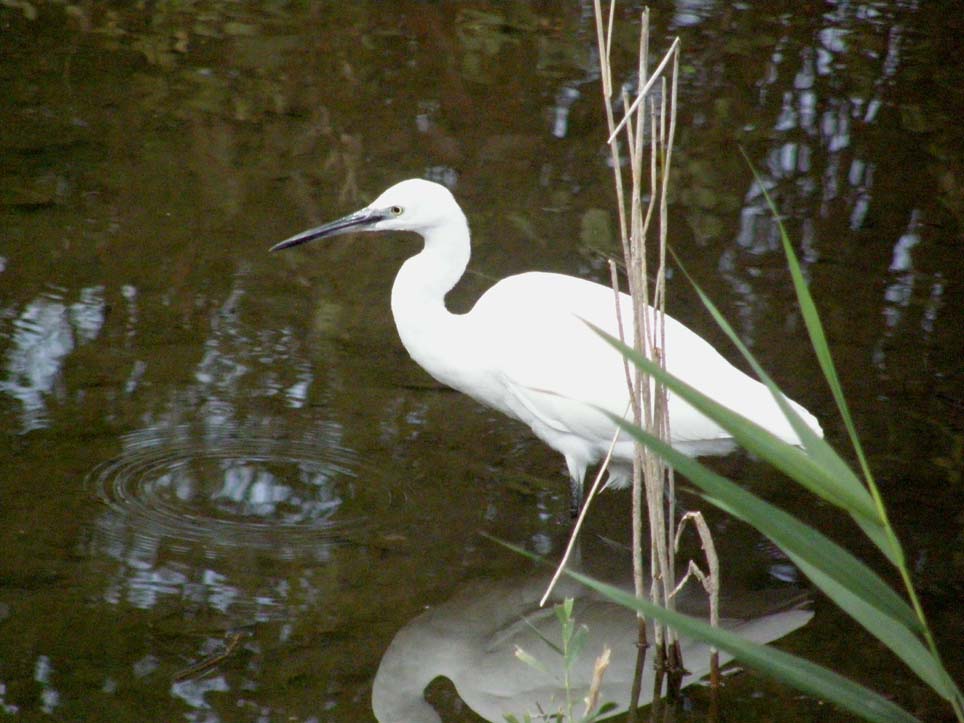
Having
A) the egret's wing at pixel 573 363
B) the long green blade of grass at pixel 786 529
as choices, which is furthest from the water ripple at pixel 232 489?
the long green blade of grass at pixel 786 529

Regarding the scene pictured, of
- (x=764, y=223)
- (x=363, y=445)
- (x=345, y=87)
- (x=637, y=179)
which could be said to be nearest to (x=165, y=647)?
(x=363, y=445)

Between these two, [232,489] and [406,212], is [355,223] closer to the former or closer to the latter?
[406,212]

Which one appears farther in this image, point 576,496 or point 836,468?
point 576,496

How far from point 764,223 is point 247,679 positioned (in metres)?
3.48

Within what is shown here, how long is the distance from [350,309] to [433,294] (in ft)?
3.54

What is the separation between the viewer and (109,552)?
3.09m

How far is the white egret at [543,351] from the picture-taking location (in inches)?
131

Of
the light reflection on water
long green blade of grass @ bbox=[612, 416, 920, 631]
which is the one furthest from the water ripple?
long green blade of grass @ bbox=[612, 416, 920, 631]

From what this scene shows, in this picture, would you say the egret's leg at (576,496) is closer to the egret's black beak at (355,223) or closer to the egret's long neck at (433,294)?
the egret's long neck at (433,294)

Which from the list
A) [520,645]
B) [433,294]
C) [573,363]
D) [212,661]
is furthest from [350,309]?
[212,661]

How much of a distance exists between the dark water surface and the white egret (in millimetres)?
276

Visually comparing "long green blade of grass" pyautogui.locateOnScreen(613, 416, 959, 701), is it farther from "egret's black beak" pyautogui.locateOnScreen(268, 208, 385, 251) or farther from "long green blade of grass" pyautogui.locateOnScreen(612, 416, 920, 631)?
"egret's black beak" pyautogui.locateOnScreen(268, 208, 385, 251)

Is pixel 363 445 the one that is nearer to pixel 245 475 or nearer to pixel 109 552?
pixel 245 475

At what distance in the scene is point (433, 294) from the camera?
11.5 ft
